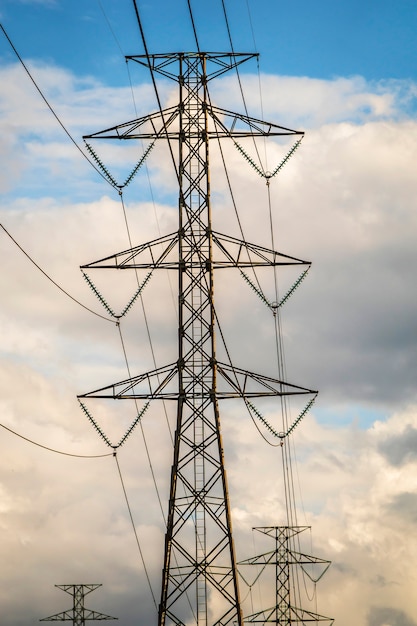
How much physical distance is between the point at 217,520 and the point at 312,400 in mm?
6222

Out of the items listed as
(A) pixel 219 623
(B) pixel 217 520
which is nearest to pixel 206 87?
(B) pixel 217 520

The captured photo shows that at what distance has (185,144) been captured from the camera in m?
47.8

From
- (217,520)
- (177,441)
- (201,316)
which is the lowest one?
(217,520)

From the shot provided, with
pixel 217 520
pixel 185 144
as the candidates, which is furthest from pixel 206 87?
pixel 217 520

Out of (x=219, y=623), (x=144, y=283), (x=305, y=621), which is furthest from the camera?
(x=305, y=621)

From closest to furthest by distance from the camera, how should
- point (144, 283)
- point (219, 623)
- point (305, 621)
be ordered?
1. point (219, 623)
2. point (144, 283)
3. point (305, 621)

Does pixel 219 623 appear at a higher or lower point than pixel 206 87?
lower

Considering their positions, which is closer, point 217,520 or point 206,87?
point 217,520

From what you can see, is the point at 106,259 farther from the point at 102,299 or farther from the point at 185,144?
the point at 185,144

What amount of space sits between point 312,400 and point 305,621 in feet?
132

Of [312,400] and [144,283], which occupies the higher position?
[144,283]

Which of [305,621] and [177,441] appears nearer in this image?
[177,441]

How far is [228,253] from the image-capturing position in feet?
152

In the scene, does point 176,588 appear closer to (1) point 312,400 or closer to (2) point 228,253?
(1) point 312,400
